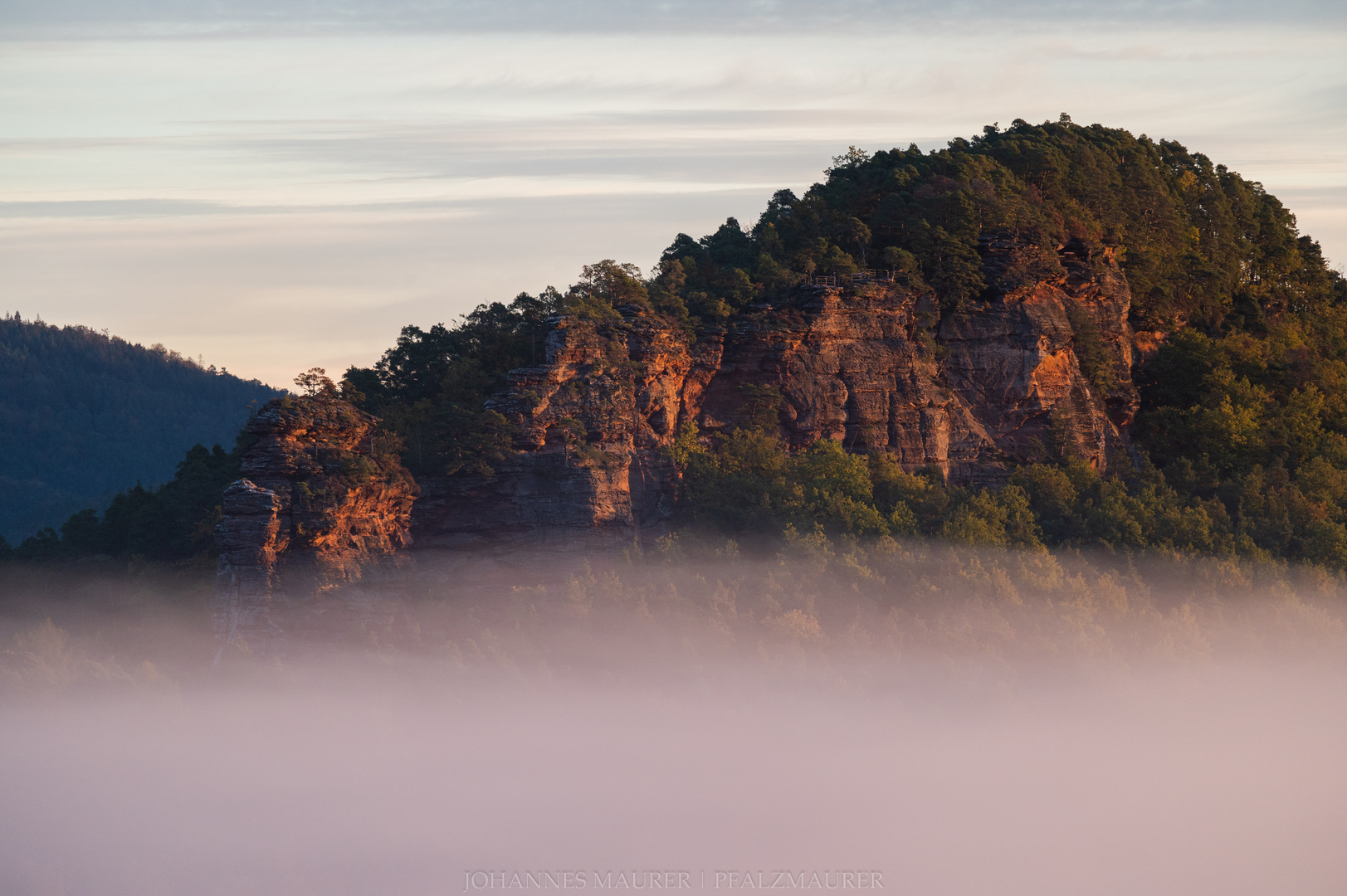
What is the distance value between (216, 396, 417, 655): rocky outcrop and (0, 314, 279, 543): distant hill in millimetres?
114080

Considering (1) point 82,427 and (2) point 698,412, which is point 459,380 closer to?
(2) point 698,412

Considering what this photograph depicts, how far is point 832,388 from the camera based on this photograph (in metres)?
60.3

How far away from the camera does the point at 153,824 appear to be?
56.4 meters

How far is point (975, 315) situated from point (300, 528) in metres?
33.1

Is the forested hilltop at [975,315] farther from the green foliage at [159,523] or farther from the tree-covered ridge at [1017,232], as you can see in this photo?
the green foliage at [159,523]

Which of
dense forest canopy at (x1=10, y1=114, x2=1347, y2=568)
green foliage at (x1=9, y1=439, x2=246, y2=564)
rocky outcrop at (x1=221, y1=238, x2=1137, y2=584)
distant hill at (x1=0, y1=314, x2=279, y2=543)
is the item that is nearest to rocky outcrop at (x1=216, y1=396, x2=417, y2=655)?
rocky outcrop at (x1=221, y1=238, x2=1137, y2=584)

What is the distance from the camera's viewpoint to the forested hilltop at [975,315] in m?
56.9

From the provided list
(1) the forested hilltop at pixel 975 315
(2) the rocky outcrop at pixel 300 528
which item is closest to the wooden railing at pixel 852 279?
(1) the forested hilltop at pixel 975 315

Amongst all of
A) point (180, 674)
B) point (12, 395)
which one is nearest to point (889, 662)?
point (180, 674)

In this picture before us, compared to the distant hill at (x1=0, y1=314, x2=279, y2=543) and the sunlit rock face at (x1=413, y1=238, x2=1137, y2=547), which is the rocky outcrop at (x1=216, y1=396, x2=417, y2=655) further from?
the distant hill at (x1=0, y1=314, x2=279, y2=543)

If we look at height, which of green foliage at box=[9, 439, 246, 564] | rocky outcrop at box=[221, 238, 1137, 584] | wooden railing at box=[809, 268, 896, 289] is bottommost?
green foliage at box=[9, 439, 246, 564]

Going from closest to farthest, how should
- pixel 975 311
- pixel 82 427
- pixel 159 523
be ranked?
pixel 975 311 < pixel 159 523 < pixel 82 427

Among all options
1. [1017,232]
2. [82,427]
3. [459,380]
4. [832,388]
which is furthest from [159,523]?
[82,427]

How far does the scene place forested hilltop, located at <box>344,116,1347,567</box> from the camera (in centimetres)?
5691
